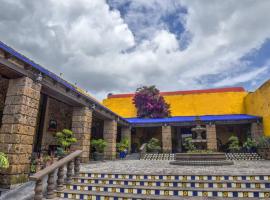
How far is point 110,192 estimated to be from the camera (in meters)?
5.46

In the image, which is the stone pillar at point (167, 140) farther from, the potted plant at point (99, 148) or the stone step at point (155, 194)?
the stone step at point (155, 194)

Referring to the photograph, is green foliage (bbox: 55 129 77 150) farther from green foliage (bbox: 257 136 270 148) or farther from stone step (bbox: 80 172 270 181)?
green foliage (bbox: 257 136 270 148)

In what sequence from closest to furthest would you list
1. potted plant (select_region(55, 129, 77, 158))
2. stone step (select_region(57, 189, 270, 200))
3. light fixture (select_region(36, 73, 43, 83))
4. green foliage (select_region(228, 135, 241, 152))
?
stone step (select_region(57, 189, 270, 200)), light fixture (select_region(36, 73, 43, 83)), potted plant (select_region(55, 129, 77, 158)), green foliage (select_region(228, 135, 241, 152))

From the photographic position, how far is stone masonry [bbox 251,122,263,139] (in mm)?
15844

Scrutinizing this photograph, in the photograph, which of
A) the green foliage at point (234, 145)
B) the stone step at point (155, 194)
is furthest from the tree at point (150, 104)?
the stone step at point (155, 194)

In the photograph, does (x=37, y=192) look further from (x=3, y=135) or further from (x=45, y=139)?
(x=45, y=139)

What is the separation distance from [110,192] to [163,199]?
1.52 meters

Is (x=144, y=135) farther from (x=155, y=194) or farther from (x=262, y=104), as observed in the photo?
(x=155, y=194)

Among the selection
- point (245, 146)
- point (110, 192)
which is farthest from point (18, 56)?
point (245, 146)

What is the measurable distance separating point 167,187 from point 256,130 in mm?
13860

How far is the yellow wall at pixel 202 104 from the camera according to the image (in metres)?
21.7

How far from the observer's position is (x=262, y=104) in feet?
53.9

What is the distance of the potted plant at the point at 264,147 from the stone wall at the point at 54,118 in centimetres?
1334

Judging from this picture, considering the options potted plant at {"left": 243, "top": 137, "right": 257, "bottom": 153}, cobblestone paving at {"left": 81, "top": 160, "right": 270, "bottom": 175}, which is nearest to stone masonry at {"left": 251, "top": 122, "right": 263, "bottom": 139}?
potted plant at {"left": 243, "top": 137, "right": 257, "bottom": 153}
